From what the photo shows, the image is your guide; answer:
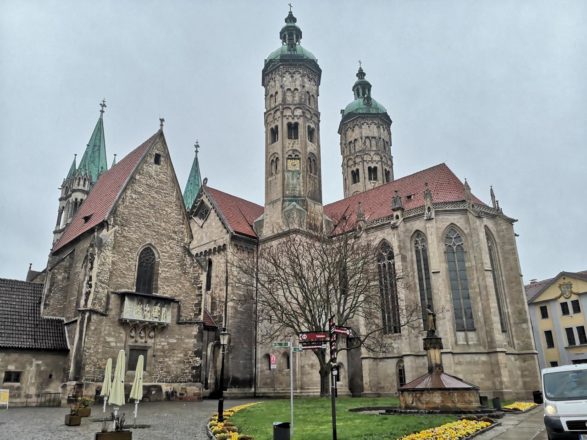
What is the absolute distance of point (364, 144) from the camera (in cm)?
5481

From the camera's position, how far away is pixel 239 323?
3291cm

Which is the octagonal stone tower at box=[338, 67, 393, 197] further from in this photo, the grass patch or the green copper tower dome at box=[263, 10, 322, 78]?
the grass patch

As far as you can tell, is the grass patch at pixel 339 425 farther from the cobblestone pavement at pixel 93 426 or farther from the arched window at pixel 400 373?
the arched window at pixel 400 373

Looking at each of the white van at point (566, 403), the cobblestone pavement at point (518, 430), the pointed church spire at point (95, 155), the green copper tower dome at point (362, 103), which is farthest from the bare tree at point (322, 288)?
the pointed church spire at point (95, 155)

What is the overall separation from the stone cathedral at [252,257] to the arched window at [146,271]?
0.28ft

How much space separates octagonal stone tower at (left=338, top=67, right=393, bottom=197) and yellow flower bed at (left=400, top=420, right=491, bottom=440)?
41.6 m

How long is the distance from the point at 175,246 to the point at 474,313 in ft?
65.4

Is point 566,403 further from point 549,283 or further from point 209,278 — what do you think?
point 549,283

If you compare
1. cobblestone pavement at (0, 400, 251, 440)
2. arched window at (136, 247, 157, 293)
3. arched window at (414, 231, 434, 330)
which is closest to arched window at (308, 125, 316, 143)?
arched window at (414, 231, 434, 330)

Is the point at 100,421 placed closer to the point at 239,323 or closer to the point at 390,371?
the point at 239,323

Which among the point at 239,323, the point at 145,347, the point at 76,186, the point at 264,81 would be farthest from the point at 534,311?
the point at 76,186

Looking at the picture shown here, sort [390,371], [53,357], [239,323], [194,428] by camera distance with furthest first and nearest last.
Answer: [239,323] → [390,371] → [53,357] → [194,428]

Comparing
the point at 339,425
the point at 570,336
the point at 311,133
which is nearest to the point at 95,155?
the point at 311,133

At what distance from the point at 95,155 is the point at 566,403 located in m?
60.3
